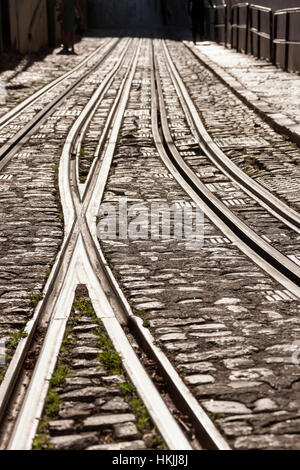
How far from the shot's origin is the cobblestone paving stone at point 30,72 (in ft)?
53.6

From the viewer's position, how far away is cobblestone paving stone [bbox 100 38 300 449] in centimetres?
361

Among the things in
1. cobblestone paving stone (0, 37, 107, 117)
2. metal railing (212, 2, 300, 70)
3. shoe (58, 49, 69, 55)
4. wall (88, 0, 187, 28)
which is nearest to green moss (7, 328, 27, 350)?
cobblestone paving stone (0, 37, 107, 117)

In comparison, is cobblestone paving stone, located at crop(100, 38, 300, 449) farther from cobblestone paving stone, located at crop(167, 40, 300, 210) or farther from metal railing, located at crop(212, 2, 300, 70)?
metal railing, located at crop(212, 2, 300, 70)

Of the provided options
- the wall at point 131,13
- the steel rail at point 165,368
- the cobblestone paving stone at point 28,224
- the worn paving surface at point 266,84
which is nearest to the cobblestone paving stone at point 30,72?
the cobblestone paving stone at point 28,224

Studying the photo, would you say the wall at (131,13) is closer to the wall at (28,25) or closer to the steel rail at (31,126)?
the wall at (28,25)

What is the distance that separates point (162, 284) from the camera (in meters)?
5.45

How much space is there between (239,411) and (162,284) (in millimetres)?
1898

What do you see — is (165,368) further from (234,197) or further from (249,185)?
(249,185)

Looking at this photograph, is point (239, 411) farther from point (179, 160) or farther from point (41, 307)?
point (179, 160)

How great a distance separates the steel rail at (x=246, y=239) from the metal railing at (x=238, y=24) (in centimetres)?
1671

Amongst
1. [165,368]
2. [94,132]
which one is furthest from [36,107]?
[165,368]

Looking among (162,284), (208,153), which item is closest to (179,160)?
(208,153)

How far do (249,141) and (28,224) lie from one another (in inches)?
180

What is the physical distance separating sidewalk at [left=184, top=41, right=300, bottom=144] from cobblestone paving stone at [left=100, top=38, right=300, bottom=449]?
196 inches
